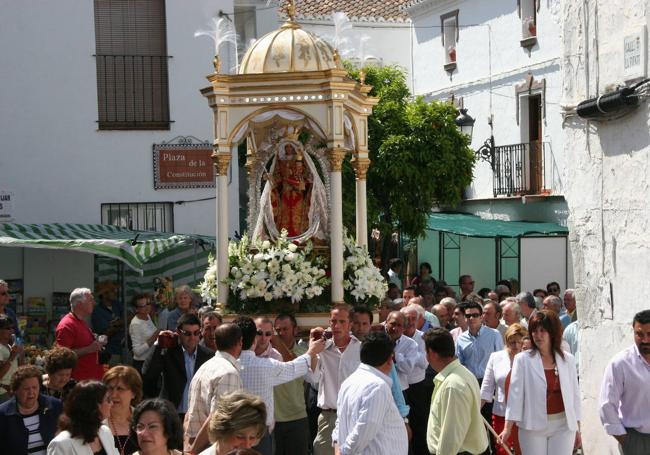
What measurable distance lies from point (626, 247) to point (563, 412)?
54.9 inches

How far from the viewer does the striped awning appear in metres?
14.3

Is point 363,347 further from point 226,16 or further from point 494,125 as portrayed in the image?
point 494,125

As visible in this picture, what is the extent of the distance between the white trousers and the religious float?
3.51 metres

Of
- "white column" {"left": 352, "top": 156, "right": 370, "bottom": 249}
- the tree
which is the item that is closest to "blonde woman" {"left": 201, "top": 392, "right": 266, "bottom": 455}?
"white column" {"left": 352, "top": 156, "right": 370, "bottom": 249}

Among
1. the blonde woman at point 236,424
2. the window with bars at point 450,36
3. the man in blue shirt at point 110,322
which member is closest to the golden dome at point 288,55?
the man in blue shirt at point 110,322

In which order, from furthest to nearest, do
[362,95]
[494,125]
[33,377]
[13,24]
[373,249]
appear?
[494,125]
[373,249]
[13,24]
[362,95]
[33,377]

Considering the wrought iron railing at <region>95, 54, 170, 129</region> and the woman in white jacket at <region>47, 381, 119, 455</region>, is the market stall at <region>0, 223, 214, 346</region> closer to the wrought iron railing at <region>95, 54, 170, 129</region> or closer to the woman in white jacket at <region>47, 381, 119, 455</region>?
the wrought iron railing at <region>95, 54, 170, 129</region>

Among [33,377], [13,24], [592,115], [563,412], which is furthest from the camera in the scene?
[13,24]

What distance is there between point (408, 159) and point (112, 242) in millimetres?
9913

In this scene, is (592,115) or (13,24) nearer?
(592,115)

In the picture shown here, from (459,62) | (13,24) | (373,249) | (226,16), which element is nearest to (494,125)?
(459,62)

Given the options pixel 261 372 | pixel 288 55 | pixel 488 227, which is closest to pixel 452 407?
pixel 261 372

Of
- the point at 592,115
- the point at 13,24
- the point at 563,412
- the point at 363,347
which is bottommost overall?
the point at 563,412

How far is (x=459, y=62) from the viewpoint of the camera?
3098 cm
